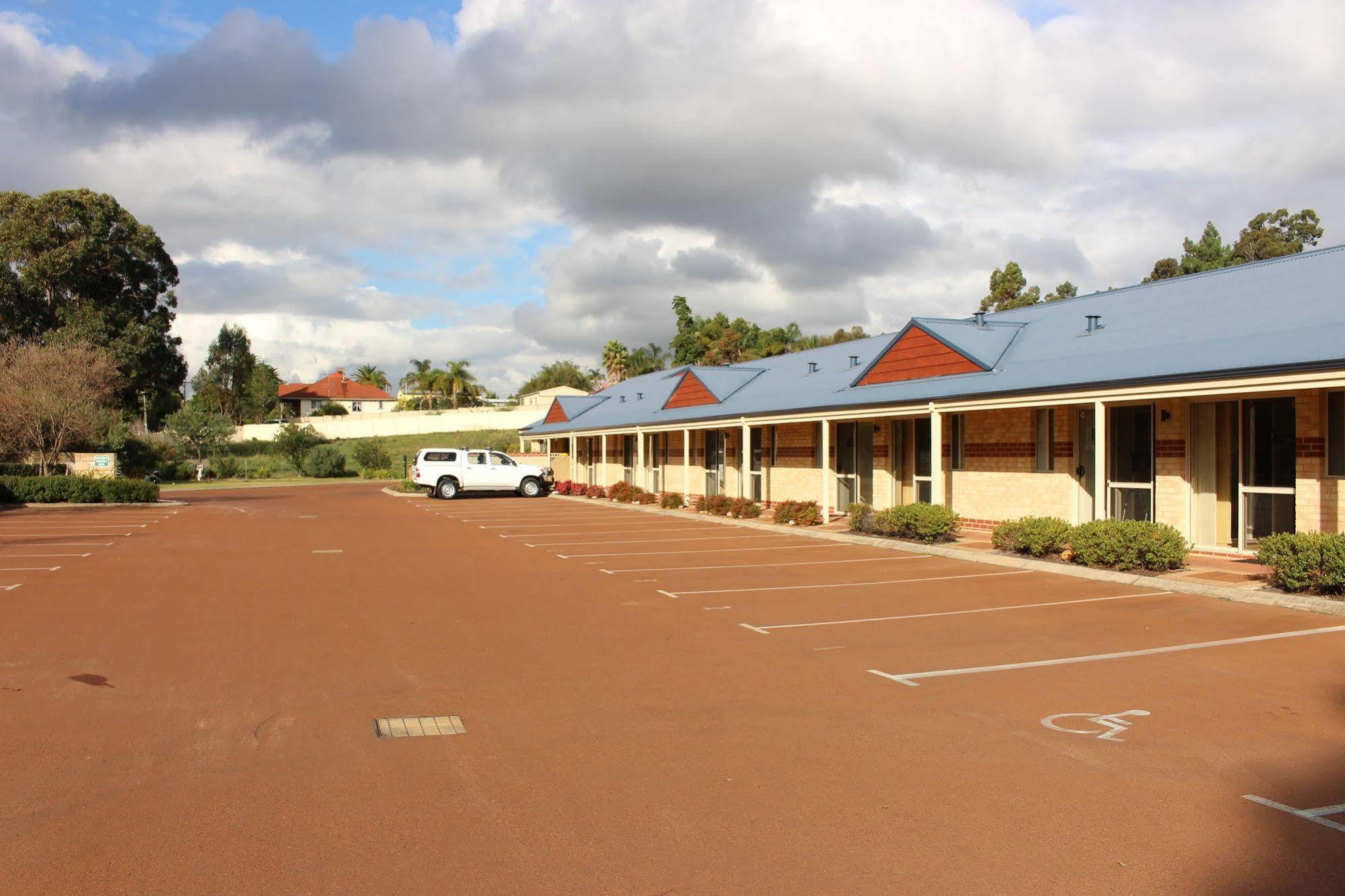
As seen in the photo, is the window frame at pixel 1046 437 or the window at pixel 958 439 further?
the window at pixel 958 439

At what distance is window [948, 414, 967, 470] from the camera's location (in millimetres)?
19672

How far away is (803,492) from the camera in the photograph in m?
25.2

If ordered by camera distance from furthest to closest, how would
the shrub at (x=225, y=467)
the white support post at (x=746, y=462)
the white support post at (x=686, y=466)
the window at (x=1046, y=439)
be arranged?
the shrub at (x=225, y=467), the white support post at (x=686, y=466), the white support post at (x=746, y=462), the window at (x=1046, y=439)

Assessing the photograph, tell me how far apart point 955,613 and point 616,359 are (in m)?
75.2

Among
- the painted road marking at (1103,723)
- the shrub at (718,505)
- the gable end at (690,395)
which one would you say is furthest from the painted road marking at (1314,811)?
the gable end at (690,395)

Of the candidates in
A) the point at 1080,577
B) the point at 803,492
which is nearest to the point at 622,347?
the point at 803,492

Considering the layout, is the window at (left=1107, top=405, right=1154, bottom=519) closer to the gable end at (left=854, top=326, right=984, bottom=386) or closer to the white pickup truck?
the gable end at (left=854, top=326, right=984, bottom=386)

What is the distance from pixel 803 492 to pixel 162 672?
18.9m

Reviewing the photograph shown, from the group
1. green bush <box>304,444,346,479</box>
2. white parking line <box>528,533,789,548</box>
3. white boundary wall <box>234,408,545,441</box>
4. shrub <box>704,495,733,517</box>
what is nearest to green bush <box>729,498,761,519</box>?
shrub <box>704,495,733,517</box>

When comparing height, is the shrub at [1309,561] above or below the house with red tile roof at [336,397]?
below

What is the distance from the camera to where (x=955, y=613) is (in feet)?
35.2

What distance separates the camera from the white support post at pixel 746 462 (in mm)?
25605

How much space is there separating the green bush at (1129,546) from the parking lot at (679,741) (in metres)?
1.10

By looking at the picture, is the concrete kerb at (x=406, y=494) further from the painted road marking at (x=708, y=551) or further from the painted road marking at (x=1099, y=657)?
the painted road marking at (x=1099, y=657)
